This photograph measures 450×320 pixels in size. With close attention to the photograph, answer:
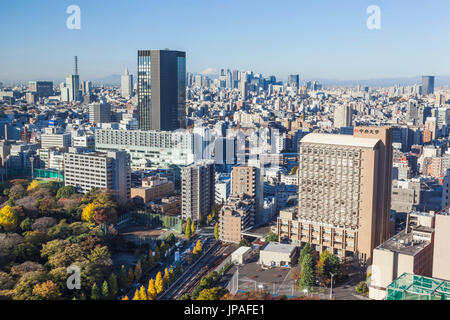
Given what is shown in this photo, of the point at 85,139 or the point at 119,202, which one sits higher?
the point at 85,139

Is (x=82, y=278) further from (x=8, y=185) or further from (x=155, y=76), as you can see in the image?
(x=155, y=76)

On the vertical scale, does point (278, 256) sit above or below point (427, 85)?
below

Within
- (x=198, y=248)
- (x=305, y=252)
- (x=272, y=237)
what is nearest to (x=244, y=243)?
(x=272, y=237)

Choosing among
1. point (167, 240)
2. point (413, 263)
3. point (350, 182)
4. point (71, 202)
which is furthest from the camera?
point (71, 202)

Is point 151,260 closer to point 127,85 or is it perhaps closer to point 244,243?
point 244,243

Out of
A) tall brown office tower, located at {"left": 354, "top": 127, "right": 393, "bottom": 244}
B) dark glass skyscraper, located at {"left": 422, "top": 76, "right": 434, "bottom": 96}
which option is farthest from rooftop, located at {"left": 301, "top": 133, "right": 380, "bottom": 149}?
dark glass skyscraper, located at {"left": 422, "top": 76, "right": 434, "bottom": 96}

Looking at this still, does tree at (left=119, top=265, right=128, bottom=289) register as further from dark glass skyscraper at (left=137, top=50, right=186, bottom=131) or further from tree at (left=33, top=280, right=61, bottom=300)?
dark glass skyscraper at (left=137, top=50, right=186, bottom=131)
